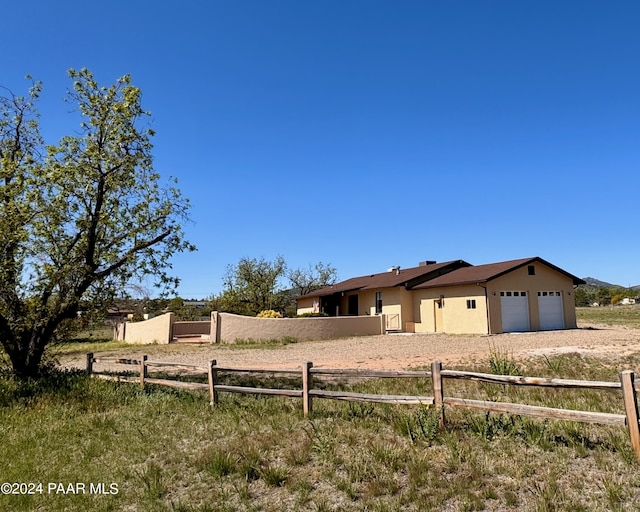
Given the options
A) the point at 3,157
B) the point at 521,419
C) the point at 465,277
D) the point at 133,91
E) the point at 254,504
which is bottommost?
the point at 254,504

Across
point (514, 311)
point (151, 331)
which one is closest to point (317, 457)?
point (514, 311)

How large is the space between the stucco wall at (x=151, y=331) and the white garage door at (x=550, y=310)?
845 inches

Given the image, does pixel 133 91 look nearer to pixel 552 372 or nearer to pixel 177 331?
pixel 552 372

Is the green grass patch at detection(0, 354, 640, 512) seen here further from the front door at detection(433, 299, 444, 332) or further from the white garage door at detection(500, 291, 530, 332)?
the front door at detection(433, 299, 444, 332)

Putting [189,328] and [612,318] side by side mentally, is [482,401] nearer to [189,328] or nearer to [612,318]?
[189,328]

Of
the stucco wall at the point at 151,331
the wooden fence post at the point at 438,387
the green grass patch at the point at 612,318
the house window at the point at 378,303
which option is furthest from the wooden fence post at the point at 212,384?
the green grass patch at the point at 612,318

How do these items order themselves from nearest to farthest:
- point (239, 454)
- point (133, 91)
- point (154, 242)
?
point (239, 454), point (133, 91), point (154, 242)

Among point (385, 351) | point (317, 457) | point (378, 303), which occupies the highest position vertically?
point (378, 303)

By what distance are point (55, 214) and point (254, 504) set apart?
9.68m

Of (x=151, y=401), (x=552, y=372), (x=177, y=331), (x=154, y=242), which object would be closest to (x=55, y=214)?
(x=154, y=242)

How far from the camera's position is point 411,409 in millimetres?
7648

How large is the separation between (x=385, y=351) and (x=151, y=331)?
647 inches

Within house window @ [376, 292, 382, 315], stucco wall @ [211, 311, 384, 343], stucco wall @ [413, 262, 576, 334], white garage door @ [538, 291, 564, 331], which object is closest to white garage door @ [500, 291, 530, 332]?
stucco wall @ [413, 262, 576, 334]

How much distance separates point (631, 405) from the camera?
517 centimetres
